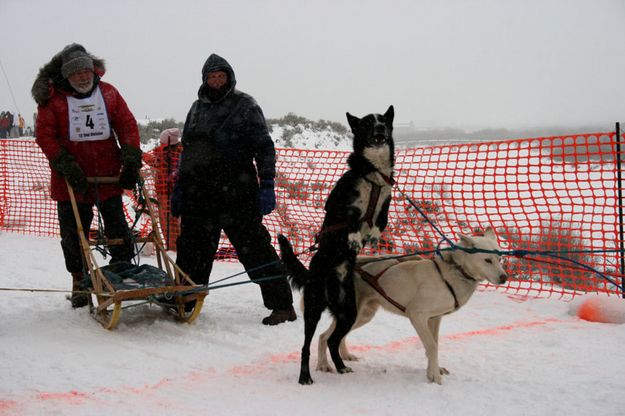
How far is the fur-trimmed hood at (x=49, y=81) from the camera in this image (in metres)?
4.17

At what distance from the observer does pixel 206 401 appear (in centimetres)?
279

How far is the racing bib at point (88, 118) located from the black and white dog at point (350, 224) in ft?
7.44

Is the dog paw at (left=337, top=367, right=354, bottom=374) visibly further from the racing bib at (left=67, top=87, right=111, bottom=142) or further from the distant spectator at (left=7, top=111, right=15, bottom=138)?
the distant spectator at (left=7, top=111, right=15, bottom=138)

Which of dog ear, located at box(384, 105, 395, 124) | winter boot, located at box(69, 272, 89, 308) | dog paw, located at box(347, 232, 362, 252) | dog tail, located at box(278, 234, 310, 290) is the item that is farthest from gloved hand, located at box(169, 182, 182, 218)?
dog ear, located at box(384, 105, 395, 124)

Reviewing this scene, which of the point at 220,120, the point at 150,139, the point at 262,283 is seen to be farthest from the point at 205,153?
the point at 150,139

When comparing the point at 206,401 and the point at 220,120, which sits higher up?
the point at 220,120

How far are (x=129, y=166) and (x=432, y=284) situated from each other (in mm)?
2606

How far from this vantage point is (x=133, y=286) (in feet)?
13.4

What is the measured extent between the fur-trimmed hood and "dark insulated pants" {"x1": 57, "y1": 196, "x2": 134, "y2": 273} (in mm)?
871

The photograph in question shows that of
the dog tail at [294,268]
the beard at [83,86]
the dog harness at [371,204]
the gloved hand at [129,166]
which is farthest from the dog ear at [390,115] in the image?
the beard at [83,86]

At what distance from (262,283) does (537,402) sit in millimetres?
2401

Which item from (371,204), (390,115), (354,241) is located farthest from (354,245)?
(390,115)

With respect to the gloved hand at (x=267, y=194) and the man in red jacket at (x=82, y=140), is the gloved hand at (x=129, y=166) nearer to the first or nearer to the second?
the man in red jacket at (x=82, y=140)

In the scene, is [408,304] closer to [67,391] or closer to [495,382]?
[495,382]
